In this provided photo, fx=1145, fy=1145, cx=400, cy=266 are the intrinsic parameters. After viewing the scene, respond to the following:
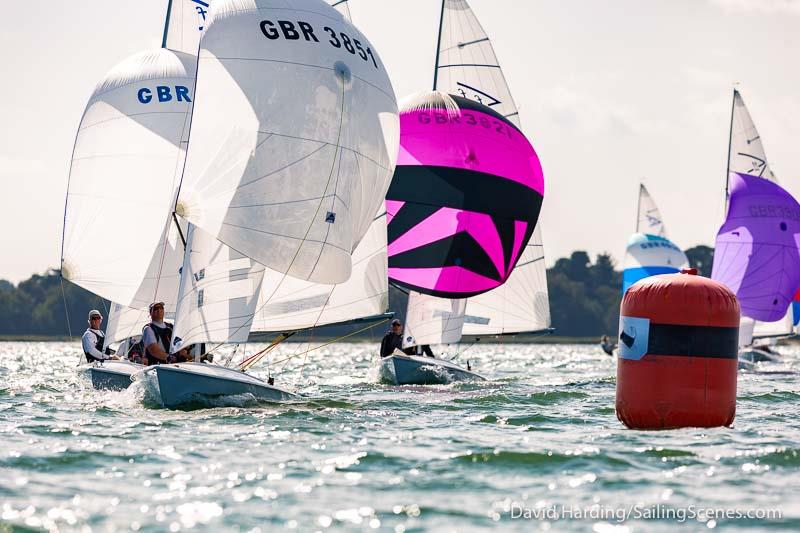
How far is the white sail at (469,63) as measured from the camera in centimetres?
2614

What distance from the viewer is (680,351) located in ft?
35.5

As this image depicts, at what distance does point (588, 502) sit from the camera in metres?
7.69

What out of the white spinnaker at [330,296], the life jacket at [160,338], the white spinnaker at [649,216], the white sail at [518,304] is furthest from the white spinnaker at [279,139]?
the white spinnaker at [649,216]

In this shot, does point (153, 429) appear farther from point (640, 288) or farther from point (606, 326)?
point (606, 326)

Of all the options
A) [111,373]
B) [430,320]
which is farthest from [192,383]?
[430,320]

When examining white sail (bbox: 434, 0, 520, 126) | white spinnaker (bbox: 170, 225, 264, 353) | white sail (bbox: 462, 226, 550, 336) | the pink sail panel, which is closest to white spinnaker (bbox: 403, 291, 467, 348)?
A: the pink sail panel

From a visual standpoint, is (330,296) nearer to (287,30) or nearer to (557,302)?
(287,30)

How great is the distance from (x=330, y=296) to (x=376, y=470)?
8.28 meters

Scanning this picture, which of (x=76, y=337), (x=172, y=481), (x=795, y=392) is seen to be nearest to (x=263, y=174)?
(x=172, y=481)

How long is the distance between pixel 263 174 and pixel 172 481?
6.68 meters

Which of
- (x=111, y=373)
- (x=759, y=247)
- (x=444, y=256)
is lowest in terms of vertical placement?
(x=111, y=373)

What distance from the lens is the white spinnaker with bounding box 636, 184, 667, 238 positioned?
5084 cm

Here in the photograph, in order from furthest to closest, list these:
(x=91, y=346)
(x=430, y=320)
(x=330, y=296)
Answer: (x=430, y=320) < (x=91, y=346) < (x=330, y=296)

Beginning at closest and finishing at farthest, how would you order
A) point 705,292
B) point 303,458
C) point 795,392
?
1. point 303,458
2. point 705,292
3. point 795,392
